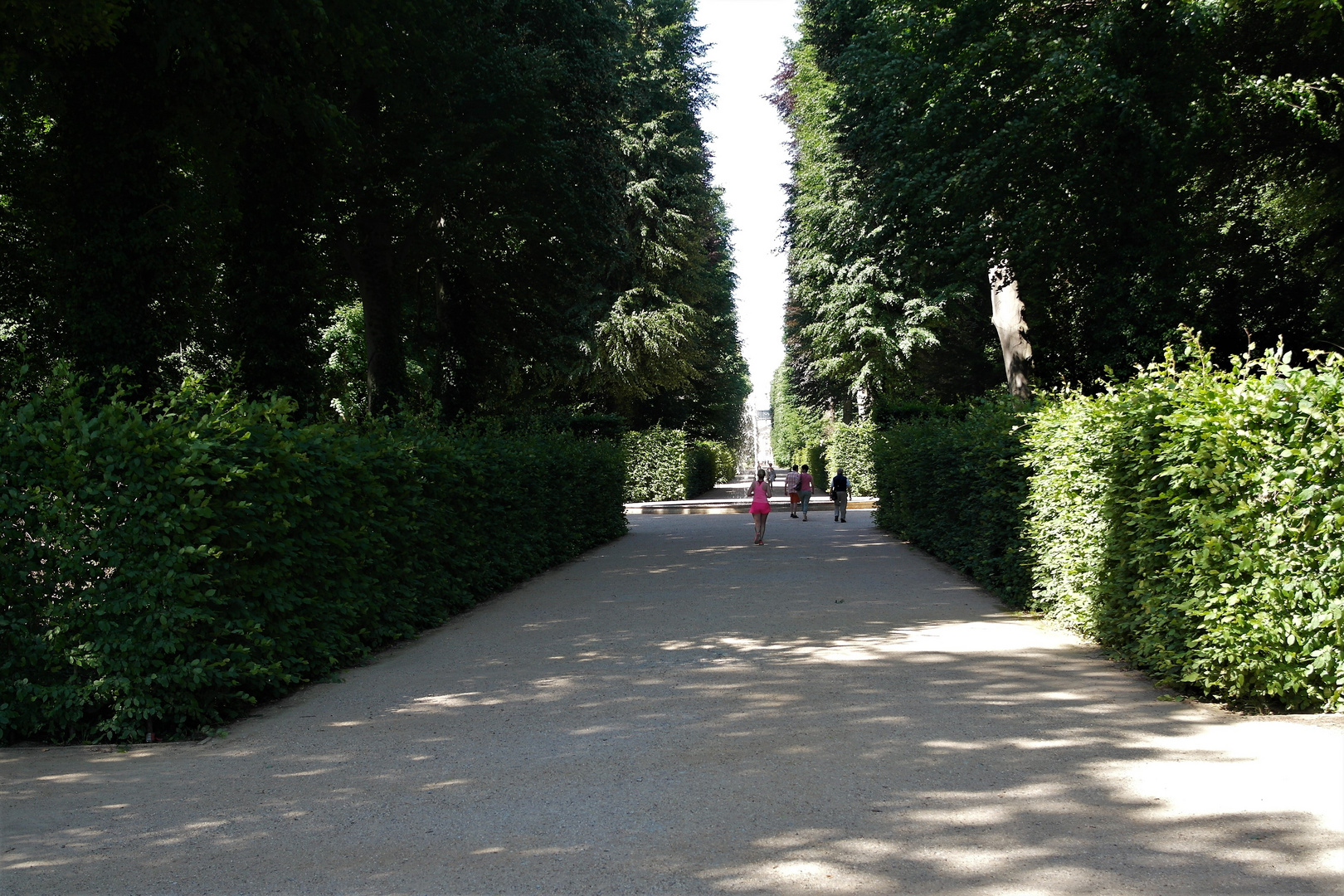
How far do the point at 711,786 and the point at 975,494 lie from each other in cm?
901

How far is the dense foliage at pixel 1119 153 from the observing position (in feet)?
56.9

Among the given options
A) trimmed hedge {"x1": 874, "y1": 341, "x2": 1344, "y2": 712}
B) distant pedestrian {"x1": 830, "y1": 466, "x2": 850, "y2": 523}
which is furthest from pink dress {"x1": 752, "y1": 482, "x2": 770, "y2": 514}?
trimmed hedge {"x1": 874, "y1": 341, "x2": 1344, "y2": 712}

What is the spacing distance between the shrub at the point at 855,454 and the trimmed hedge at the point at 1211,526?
23.4m

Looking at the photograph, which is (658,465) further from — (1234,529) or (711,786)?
(711,786)

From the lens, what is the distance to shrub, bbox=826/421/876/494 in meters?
34.7

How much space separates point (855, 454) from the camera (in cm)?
3791

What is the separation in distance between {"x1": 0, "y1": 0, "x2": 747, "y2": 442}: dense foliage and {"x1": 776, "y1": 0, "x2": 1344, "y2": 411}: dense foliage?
730 centimetres

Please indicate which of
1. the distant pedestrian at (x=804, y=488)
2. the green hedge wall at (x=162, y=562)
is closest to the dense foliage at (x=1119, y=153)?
the distant pedestrian at (x=804, y=488)

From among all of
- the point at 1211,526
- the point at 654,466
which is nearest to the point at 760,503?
the point at 1211,526

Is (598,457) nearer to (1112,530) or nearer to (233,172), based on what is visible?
(233,172)

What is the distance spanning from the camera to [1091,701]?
6.66 metres

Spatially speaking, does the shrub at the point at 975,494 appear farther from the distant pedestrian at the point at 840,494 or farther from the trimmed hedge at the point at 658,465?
the trimmed hedge at the point at 658,465

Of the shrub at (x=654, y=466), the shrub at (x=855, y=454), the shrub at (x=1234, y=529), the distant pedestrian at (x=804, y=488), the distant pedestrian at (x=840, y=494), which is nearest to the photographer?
the shrub at (x=1234, y=529)

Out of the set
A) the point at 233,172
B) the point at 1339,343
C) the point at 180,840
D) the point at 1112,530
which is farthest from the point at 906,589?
the point at 1339,343
